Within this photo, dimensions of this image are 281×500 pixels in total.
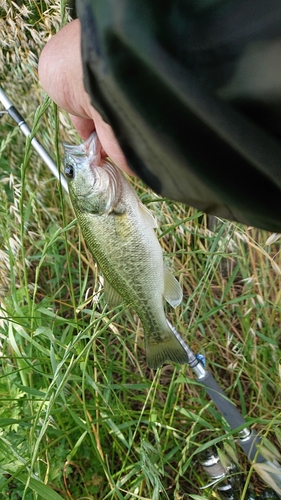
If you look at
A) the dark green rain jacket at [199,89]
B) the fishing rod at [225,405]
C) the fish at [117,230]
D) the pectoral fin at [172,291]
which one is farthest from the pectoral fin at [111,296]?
the dark green rain jacket at [199,89]

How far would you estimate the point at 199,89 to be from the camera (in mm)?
713

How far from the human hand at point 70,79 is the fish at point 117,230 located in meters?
0.17

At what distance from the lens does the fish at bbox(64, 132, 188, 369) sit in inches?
48.7

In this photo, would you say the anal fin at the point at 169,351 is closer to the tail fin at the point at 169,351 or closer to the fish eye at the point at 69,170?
the tail fin at the point at 169,351

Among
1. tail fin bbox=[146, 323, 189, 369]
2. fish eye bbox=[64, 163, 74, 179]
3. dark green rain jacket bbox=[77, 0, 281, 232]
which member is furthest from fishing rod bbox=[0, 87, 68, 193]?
dark green rain jacket bbox=[77, 0, 281, 232]

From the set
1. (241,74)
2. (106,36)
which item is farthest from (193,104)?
(106,36)

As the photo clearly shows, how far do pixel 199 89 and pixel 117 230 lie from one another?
2.06 feet

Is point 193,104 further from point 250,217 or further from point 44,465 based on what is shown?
point 44,465

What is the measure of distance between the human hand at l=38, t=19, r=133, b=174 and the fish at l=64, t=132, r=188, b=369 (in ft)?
0.56

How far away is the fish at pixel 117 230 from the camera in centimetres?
124

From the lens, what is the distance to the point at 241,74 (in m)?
0.69

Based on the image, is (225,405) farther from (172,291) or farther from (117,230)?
(117,230)

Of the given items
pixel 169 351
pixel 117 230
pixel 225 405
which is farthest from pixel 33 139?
pixel 225 405

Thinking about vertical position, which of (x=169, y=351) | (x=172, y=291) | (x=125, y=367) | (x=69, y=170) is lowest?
(x=125, y=367)
